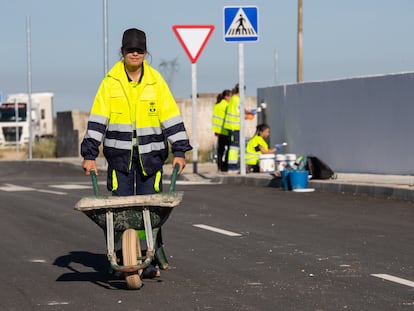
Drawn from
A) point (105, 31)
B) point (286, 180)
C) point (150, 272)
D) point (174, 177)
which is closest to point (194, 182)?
point (286, 180)

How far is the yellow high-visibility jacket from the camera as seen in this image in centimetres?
952

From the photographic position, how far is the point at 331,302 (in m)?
8.42

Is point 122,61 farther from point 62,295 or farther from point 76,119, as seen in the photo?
point 76,119

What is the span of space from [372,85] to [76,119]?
27.8m

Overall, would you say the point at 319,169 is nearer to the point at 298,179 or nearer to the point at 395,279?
the point at 298,179

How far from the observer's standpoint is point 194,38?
26.9m

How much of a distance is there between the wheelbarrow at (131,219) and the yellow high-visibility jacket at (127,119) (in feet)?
1.03

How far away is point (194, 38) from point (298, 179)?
21.7ft

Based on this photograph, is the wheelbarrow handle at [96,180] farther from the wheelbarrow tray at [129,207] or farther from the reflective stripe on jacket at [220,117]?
the reflective stripe on jacket at [220,117]

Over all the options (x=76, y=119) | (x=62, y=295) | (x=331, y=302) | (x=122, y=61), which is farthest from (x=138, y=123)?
(x=76, y=119)

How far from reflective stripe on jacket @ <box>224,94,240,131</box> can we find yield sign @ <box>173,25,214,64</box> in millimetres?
1289

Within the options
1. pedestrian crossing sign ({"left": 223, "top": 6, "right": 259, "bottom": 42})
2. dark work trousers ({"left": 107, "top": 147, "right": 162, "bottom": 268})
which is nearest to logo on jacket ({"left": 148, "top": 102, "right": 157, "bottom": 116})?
dark work trousers ({"left": 107, "top": 147, "right": 162, "bottom": 268})

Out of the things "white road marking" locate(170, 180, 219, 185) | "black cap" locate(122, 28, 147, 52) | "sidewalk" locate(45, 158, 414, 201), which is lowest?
"white road marking" locate(170, 180, 219, 185)

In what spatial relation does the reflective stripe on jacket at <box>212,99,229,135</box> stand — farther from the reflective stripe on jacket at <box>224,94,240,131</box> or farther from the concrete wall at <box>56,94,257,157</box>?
the concrete wall at <box>56,94,257,157</box>
